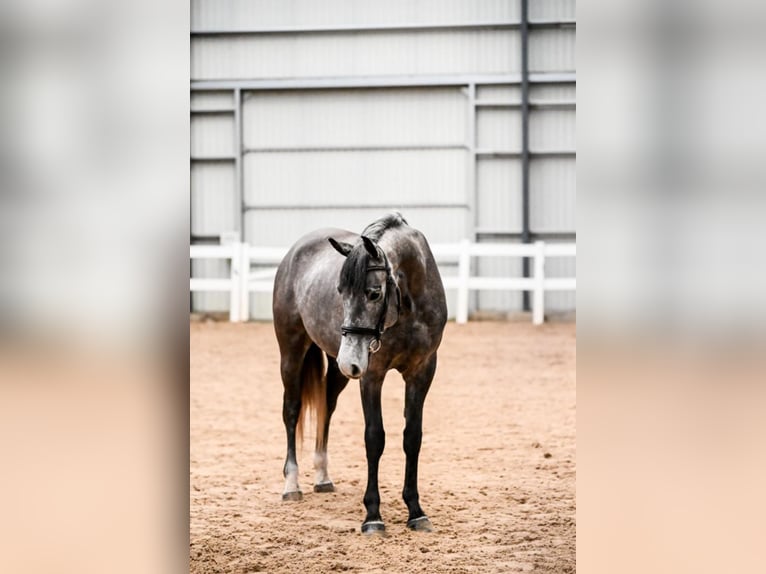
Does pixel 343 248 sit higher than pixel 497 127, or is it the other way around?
pixel 497 127

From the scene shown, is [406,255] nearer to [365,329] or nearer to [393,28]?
[365,329]

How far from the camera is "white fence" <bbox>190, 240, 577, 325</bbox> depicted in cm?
1291

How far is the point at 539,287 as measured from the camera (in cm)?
1284

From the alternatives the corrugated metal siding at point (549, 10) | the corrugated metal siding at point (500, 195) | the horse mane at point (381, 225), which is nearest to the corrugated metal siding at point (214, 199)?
the corrugated metal siding at point (500, 195)

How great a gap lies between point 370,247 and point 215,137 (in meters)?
12.0

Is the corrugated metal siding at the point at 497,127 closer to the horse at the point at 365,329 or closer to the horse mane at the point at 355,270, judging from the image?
the horse at the point at 365,329

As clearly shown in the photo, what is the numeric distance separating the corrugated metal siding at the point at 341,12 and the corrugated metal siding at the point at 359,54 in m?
0.24

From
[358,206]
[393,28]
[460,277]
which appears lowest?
[460,277]

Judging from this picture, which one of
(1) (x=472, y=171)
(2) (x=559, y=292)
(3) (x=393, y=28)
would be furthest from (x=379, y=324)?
(3) (x=393, y=28)
